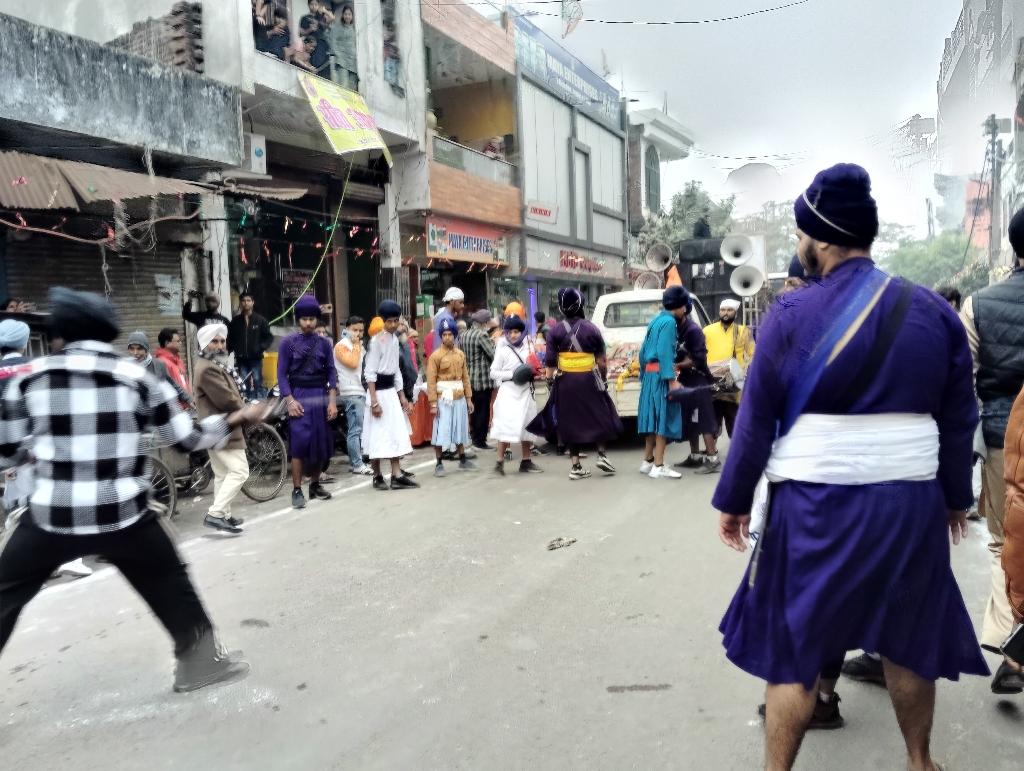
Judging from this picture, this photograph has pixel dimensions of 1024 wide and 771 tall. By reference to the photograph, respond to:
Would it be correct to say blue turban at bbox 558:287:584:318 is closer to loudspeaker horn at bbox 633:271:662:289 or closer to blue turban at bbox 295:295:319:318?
blue turban at bbox 295:295:319:318

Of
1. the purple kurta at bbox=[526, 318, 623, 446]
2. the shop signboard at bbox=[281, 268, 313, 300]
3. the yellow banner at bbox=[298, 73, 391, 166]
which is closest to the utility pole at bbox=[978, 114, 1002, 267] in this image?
the yellow banner at bbox=[298, 73, 391, 166]

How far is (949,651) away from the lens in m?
2.38

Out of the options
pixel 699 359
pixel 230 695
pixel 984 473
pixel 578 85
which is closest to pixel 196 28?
pixel 699 359

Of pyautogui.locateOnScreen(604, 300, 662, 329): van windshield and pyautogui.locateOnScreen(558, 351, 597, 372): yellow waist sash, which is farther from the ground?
pyautogui.locateOnScreen(604, 300, 662, 329): van windshield

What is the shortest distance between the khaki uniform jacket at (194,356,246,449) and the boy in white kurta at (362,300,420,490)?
159 cm

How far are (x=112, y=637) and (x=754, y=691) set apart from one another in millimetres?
3135

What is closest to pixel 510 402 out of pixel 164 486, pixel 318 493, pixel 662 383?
pixel 662 383

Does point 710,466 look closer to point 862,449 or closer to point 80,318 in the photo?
point 862,449

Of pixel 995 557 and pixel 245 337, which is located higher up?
pixel 245 337

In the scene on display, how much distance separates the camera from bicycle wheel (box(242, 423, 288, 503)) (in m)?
7.98

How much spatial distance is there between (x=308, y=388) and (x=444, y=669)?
423cm

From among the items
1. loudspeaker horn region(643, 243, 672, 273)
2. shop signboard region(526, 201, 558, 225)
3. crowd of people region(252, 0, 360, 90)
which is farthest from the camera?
shop signboard region(526, 201, 558, 225)

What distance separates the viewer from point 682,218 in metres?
32.0

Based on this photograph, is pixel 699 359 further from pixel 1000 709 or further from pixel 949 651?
pixel 949 651
